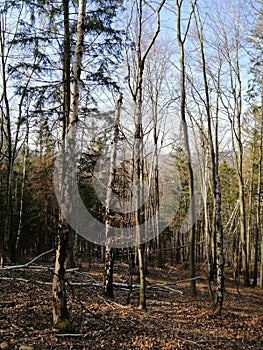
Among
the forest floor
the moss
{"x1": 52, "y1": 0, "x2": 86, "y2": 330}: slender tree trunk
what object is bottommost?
the forest floor

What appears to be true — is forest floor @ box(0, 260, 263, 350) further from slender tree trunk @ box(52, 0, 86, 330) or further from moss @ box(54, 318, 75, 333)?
slender tree trunk @ box(52, 0, 86, 330)

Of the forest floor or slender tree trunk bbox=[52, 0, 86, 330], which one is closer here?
the forest floor

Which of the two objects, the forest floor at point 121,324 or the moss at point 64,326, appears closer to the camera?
the forest floor at point 121,324

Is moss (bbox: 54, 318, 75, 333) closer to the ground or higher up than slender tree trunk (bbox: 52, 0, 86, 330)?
closer to the ground

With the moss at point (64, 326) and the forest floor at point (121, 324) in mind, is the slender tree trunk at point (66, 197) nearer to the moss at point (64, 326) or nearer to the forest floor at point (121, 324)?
the moss at point (64, 326)

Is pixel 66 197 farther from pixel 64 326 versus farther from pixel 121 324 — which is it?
pixel 121 324

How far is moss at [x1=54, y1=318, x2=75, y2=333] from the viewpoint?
546cm

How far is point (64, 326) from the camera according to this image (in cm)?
549

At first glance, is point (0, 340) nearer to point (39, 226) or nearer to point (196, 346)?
point (196, 346)

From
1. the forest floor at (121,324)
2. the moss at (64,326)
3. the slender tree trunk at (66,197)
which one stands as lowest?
the forest floor at (121,324)

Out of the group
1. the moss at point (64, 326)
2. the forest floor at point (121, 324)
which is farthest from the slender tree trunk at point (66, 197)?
the forest floor at point (121, 324)

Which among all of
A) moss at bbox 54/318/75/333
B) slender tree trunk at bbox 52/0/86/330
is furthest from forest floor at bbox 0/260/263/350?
slender tree trunk at bbox 52/0/86/330

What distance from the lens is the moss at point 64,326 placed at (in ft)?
17.9

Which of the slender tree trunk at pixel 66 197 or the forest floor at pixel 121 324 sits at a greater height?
the slender tree trunk at pixel 66 197
